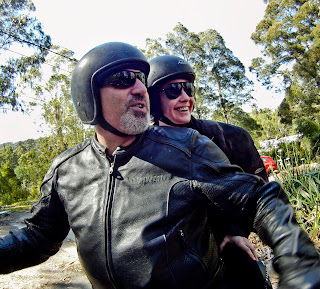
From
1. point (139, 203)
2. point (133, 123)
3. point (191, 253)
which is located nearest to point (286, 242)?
point (191, 253)

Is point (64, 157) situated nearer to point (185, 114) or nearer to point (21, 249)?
point (21, 249)

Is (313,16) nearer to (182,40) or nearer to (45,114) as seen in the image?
(182,40)

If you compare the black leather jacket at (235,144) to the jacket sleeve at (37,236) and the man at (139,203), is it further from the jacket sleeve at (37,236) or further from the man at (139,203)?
the jacket sleeve at (37,236)

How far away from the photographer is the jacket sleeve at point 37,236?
1.50 meters

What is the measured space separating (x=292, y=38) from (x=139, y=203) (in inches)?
1104

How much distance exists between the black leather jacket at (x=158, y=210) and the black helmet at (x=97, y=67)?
28 cm

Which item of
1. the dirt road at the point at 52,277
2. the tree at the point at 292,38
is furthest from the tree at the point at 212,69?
the dirt road at the point at 52,277

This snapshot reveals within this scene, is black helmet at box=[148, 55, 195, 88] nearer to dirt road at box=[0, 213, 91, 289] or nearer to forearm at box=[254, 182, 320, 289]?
forearm at box=[254, 182, 320, 289]

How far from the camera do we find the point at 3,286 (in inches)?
130

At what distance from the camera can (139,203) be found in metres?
1.25

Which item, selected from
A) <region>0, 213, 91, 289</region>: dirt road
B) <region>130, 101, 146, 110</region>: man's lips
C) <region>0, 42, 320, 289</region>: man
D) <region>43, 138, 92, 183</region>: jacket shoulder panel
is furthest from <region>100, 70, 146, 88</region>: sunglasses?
<region>0, 213, 91, 289</region>: dirt road

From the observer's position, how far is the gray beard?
149cm

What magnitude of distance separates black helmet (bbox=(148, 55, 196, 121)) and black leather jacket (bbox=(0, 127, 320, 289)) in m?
1.31

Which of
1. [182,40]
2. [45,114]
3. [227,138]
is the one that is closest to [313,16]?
[182,40]
